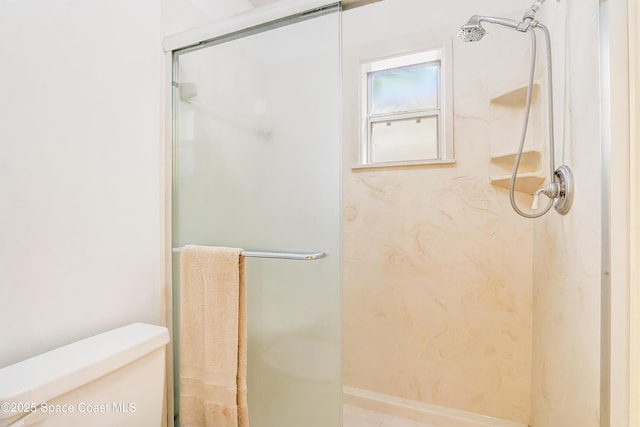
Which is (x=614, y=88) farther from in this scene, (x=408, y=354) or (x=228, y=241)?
(x=408, y=354)

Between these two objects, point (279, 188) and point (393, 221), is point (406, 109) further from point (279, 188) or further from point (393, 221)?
point (279, 188)

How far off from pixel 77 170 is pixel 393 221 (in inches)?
56.4

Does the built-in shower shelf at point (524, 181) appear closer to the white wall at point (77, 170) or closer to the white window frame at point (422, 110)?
the white window frame at point (422, 110)

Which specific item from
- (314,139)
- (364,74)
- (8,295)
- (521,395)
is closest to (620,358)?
(314,139)

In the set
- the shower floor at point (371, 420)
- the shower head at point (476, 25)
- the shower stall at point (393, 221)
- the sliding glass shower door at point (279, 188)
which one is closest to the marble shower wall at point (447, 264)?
the shower stall at point (393, 221)

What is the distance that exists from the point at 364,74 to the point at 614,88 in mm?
1406

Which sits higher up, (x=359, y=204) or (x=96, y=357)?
(x=359, y=204)

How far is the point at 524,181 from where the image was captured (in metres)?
1.34

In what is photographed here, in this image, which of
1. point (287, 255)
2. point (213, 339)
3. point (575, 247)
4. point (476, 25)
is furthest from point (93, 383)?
point (476, 25)

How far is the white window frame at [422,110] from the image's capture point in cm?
161

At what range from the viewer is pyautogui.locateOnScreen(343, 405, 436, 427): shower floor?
5.37 ft

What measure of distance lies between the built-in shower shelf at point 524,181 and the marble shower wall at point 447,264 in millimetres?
75

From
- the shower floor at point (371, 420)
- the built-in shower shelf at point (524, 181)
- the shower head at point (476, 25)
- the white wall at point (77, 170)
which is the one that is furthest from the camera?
the shower floor at point (371, 420)

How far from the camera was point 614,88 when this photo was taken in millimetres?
599
